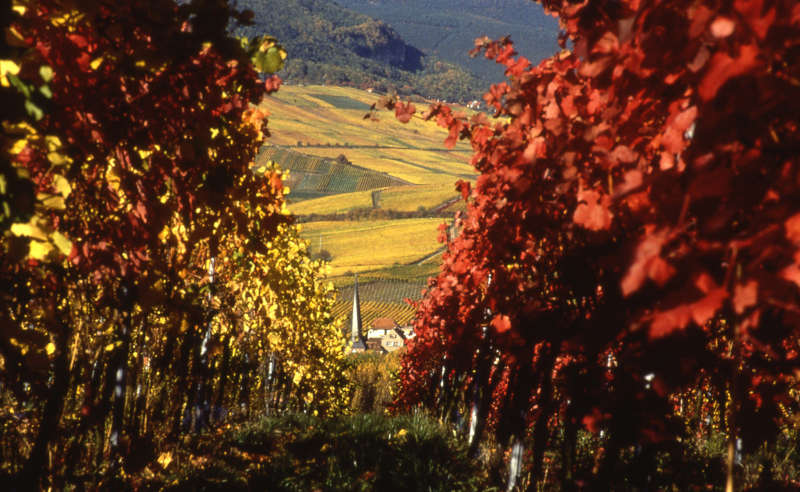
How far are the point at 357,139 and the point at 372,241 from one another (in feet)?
204

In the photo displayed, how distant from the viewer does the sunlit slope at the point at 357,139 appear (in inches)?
4146

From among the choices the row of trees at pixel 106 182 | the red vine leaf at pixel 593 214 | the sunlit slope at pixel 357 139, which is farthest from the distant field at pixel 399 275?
the red vine leaf at pixel 593 214

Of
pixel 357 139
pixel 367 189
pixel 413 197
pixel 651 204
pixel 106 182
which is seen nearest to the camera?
pixel 651 204

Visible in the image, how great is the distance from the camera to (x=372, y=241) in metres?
67.9

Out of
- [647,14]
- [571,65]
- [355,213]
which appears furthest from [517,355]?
[355,213]

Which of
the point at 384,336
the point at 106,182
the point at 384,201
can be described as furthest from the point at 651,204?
the point at 384,201

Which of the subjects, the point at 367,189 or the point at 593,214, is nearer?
the point at 593,214

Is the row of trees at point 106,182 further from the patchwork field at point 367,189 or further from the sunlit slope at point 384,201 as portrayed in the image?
the sunlit slope at point 384,201

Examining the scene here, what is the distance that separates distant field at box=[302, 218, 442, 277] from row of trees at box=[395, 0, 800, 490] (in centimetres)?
5644

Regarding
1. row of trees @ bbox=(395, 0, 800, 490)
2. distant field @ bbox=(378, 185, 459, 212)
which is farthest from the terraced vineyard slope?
row of trees @ bbox=(395, 0, 800, 490)

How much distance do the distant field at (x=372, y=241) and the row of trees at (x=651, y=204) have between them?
56.4 metres

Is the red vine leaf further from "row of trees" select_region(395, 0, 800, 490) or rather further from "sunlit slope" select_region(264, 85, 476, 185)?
"sunlit slope" select_region(264, 85, 476, 185)

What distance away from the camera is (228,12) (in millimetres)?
1690

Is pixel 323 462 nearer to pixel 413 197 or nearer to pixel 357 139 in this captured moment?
pixel 413 197
